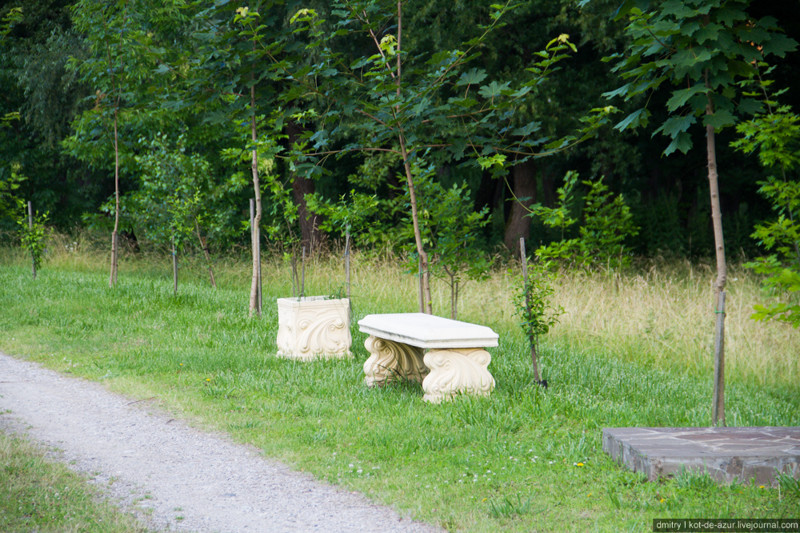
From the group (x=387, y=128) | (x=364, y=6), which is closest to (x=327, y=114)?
(x=387, y=128)

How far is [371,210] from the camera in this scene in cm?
1114

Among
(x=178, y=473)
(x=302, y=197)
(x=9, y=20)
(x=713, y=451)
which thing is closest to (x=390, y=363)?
(x=178, y=473)

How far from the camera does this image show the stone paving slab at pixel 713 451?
4.19 m

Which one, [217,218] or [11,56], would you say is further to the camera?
[11,56]

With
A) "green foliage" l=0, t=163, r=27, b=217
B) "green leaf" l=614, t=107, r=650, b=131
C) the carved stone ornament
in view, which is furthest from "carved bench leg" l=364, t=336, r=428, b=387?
"green foliage" l=0, t=163, r=27, b=217

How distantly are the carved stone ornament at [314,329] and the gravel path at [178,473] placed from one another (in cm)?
195

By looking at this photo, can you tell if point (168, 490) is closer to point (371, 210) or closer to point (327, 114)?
point (327, 114)

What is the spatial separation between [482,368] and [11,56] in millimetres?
20834

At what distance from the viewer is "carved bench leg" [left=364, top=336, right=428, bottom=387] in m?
6.95

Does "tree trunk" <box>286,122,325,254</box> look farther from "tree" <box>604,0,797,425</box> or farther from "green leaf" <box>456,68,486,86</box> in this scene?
"tree" <box>604,0,797,425</box>

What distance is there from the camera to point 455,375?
20.3ft

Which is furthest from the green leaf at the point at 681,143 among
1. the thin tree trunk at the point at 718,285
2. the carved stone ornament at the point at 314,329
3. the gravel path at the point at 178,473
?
the carved stone ornament at the point at 314,329

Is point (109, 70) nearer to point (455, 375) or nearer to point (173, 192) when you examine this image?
point (173, 192)

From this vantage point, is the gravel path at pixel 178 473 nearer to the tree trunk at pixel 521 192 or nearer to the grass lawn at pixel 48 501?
the grass lawn at pixel 48 501
